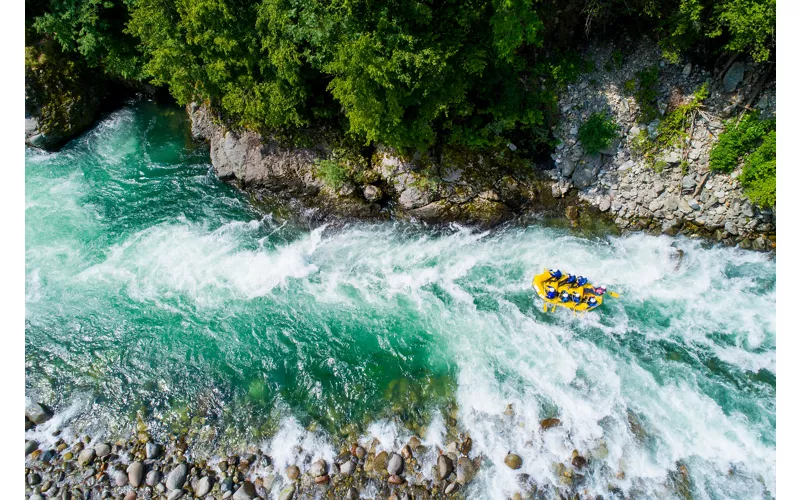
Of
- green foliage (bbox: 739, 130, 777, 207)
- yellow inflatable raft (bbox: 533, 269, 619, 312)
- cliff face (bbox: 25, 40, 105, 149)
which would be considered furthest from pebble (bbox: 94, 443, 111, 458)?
green foliage (bbox: 739, 130, 777, 207)

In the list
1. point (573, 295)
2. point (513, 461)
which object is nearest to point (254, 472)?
point (513, 461)

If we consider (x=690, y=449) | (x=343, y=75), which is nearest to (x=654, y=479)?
(x=690, y=449)

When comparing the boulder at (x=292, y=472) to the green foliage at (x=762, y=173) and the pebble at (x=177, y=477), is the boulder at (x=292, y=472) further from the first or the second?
the green foliage at (x=762, y=173)

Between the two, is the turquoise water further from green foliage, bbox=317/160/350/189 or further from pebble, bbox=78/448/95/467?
green foliage, bbox=317/160/350/189

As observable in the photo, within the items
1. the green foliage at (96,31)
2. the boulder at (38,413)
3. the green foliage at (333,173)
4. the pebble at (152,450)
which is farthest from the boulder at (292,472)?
the green foliage at (96,31)

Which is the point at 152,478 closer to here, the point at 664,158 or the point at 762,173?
the point at 664,158

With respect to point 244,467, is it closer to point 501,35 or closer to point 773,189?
point 501,35
